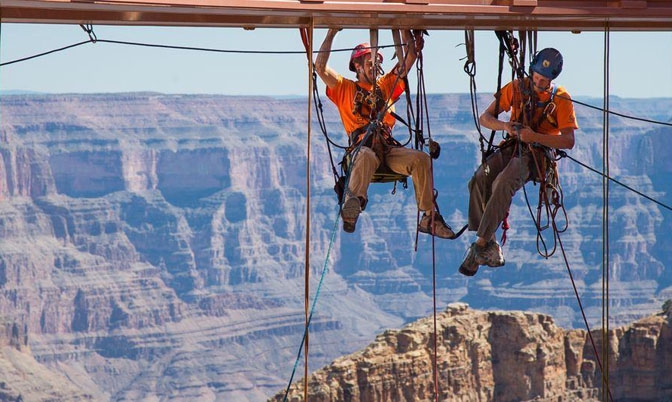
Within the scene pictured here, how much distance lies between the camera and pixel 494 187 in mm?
17234

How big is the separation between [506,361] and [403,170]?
5850 cm

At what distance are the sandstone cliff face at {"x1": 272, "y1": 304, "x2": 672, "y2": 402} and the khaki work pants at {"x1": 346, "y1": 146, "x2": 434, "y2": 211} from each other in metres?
51.6

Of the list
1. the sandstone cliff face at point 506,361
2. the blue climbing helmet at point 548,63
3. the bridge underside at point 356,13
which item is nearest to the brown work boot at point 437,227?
the blue climbing helmet at point 548,63

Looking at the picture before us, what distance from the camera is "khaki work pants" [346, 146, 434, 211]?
17188mm

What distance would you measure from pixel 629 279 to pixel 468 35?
14818 centimetres

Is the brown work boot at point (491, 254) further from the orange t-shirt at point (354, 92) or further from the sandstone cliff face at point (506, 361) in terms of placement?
the sandstone cliff face at point (506, 361)

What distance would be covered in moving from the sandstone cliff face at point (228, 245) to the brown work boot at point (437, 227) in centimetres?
12864

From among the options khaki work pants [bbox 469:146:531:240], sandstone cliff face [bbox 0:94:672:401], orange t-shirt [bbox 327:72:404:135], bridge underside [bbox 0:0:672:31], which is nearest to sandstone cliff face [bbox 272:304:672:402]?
khaki work pants [bbox 469:146:531:240]

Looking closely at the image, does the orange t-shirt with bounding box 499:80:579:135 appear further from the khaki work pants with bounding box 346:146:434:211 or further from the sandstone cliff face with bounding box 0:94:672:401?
the sandstone cliff face with bounding box 0:94:672:401

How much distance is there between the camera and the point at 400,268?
17488 centimetres

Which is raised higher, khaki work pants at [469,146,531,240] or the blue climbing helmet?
the blue climbing helmet

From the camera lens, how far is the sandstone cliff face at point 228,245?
513 ft

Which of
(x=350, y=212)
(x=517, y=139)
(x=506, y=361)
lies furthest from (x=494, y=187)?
(x=506, y=361)

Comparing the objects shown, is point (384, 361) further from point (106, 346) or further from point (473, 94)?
point (106, 346)
